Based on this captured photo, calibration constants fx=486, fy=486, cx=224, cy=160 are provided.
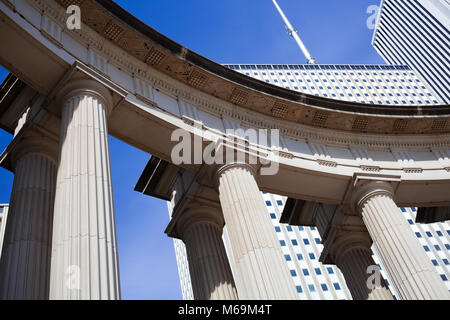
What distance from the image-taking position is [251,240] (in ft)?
113

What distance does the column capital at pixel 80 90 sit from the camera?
3312 centimetres

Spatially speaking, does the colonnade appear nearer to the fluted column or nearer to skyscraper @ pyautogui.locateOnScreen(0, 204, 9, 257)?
the fluted column

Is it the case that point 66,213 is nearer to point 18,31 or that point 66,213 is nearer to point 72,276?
point 72,276

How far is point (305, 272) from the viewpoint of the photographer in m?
187

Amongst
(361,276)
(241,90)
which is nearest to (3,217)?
(241,90)

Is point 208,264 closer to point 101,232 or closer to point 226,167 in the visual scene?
point 226,167

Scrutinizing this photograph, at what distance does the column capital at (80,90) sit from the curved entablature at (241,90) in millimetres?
7329

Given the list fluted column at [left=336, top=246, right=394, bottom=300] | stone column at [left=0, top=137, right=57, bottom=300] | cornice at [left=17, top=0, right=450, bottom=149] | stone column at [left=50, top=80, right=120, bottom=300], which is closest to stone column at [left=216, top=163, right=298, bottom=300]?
cornice at [left=17, top=0, right=450, bottom=149]

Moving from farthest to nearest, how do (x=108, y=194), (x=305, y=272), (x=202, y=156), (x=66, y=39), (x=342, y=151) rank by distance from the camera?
(x=305, y=272)
(x=342, y=151)
(x=202, y=156)
(x=66, y=39)
(x=108, y=194)

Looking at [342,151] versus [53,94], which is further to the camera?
[342,151]

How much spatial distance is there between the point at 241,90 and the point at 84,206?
81.1 feet

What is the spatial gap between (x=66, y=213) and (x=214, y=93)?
23.7m

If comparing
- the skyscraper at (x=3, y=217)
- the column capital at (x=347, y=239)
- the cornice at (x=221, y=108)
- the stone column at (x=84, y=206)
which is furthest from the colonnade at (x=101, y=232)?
the skyscraper at (x=3, y=217)

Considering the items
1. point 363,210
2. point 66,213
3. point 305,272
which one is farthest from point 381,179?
point 305,272
